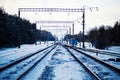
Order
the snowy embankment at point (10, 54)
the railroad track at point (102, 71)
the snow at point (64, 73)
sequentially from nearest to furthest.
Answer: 1. the snow at point (64, 73)
2. the railroad track at point (102, 71)
3. the snowy embankment at point (10, 54)

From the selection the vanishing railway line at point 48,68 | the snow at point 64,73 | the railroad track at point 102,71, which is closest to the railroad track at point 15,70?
the vanishing railway line at point 48,68

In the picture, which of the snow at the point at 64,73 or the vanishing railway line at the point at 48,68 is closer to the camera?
the snow at the point at 64,73

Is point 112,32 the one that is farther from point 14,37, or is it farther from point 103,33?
point 14,37

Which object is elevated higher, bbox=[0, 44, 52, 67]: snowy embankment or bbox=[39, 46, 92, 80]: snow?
bbox=[0, 44, 52, 67]: snowy embankment

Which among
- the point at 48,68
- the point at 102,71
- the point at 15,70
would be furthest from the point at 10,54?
the point at 102,71

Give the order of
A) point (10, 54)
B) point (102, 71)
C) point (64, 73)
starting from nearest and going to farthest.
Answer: point (64, 73), point (102, 71), point (10, 54)

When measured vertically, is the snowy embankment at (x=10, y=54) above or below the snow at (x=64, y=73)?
above

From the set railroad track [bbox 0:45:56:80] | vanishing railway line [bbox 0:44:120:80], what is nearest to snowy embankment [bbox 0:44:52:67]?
railroad track [bbox 0:45:56:80]

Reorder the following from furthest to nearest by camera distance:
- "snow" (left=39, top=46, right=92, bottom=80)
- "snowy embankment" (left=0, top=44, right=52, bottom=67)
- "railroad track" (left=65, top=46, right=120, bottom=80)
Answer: "snowy embankment" (left=0, top=44, right=52, bottom=67), "railroad track" (left=65, top=46, right=120, bottom=80), "snow" (left=39, top=46, right=92, bottom=80)

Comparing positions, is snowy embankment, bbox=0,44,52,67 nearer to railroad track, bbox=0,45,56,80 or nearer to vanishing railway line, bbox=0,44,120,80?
railroad track, bbox=0,45,56,80

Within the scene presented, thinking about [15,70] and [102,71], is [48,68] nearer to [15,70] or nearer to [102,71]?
[15,70]

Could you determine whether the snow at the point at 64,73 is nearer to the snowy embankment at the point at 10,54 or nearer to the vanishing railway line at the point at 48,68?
the vanishing railway line at the point at 48,68

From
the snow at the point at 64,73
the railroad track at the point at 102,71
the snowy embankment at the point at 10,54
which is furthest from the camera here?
the snowy embankment at the point at 10,54

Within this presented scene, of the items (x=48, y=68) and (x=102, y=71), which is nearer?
(x=102, y=71)
